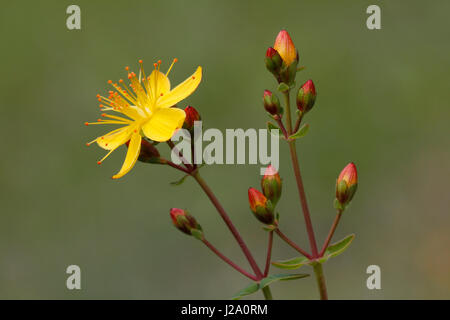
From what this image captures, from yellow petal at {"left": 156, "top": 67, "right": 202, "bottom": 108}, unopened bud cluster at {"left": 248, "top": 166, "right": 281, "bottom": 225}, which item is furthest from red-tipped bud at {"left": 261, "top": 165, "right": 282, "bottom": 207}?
yellow petal at {"left": 156, "top": 67, "right": 202, "bottom": 108}

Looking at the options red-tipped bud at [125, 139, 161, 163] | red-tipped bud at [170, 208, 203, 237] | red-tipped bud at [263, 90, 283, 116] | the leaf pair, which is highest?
red-tipped bud at [263, 90, 283, 116]

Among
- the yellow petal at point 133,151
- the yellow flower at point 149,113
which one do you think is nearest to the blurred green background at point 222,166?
the yellow flower at point 149,113

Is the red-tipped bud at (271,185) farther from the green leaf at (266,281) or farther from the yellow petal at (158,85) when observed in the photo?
the yellow petal at (158,85)

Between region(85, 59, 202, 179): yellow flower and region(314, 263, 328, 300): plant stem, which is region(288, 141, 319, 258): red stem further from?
region(85, 59, 202, 179): yellow flower

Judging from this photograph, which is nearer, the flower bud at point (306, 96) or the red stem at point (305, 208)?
the red stem at point (305, 208)

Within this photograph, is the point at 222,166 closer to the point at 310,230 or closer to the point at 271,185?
the point at 271,185

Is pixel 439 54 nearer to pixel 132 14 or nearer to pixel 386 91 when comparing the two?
pixel 386 91

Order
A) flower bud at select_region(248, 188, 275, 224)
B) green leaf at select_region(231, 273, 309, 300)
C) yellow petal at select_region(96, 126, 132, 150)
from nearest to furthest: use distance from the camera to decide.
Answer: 1. green leaf at select_region(231, 273, 309, 300)
2. flower bud at select_region(248, 188, 275, 224)
3. yellow petal at select_region(96, 126, 132, 150)

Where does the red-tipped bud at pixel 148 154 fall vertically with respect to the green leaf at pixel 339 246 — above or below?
above
